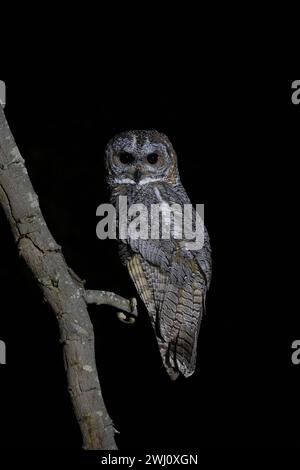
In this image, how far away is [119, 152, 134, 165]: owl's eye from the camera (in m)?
1.96

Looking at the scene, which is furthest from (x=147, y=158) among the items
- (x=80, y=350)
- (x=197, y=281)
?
(x=80, y=350)

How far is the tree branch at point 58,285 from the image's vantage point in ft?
4.59

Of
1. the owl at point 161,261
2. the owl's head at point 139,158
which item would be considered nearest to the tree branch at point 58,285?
the owl at point 161,261

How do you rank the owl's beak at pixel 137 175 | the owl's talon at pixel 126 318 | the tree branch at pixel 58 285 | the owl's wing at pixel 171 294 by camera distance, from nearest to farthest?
the tree branch at pixel 58 285, the owl's talon at pixel 126 318, the owl's wing at pixel 171 294, the owl's beak at pixel 137 175

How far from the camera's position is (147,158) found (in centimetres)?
197

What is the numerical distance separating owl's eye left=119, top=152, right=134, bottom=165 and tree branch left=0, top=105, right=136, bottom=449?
0.60m

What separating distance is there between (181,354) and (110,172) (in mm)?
671

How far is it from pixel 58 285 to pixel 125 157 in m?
0.70

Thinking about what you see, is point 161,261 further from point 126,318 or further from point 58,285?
point 58,285

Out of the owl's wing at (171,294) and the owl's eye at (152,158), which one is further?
the owl's eye at (152,158)

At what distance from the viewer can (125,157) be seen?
1969 millimetres

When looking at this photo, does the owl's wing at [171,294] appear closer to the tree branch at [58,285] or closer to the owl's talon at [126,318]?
the owl's talon at [126,318]

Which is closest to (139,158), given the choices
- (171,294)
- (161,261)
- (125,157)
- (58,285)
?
(125,157)

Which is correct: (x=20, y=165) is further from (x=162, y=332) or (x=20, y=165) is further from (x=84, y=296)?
(x=162, y=332)
